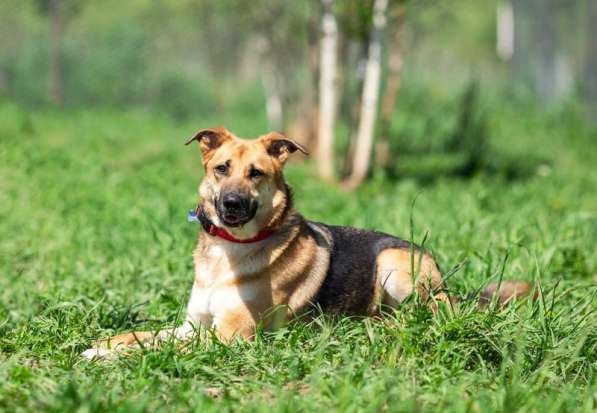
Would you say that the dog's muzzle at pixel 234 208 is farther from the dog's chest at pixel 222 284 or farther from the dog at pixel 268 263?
the dog's chest at pixel 222 284

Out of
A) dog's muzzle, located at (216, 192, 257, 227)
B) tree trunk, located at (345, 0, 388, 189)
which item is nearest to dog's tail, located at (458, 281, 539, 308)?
dog's muzzle, located at (216, 192, 257, 227)

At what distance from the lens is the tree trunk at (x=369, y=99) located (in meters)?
11.3

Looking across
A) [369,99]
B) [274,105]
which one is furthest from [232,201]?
[274,105]

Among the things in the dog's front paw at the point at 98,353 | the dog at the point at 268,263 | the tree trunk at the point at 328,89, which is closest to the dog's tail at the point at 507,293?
the dog at the point at 268,263

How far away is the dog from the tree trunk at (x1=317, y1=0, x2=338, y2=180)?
7238mm

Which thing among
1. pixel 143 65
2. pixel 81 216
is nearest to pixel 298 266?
pixel 81 216

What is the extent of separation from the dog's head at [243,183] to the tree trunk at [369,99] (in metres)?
6.68

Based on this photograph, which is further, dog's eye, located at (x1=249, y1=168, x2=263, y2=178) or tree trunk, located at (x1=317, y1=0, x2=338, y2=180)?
tree trunk, located at (x1=317, y1=0, x2=338, y2=180)

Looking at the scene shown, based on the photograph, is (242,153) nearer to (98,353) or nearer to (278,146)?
(278,146)

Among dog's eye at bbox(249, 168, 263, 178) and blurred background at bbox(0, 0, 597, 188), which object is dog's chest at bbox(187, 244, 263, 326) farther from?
blurred background at bbox(0, 0, 597, 188)

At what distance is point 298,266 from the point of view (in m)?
4.69

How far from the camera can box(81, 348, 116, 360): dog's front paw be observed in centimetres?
414

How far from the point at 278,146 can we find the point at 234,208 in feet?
2.38

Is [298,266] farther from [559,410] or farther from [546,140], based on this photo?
[546,140]
